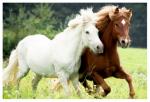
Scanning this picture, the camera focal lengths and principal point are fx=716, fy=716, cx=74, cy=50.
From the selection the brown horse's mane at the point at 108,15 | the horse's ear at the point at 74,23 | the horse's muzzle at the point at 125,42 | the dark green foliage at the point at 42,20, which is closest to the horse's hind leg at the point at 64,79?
the horse's ear at the point at 74,23

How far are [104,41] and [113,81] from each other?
0.83 metres

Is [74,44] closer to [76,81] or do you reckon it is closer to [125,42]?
[76,81]

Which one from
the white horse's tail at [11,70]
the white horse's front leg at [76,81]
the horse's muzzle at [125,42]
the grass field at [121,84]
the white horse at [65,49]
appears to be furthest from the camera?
the white horse's tail at [11,70]

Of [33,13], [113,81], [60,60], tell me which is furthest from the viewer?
[33,13]

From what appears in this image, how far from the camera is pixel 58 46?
9.72m

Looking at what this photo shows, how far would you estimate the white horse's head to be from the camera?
9273 millimetres

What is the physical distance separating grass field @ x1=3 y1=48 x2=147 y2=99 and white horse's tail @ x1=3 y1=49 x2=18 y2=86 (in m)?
0.14

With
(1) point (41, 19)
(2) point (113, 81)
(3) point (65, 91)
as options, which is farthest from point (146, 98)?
(1) point (41, 19)

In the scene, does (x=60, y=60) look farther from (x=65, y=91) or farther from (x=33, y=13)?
(x=33, y=13)

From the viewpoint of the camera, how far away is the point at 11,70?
1040 centimetres

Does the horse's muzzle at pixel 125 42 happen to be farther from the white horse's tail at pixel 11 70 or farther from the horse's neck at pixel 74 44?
the white horse's tail at pixel 11 70

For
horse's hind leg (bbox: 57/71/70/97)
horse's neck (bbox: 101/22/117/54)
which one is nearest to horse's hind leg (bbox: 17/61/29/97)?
horse's hind leg (bbox: 57/71/70/97)

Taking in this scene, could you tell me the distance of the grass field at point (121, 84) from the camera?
32.1 ft

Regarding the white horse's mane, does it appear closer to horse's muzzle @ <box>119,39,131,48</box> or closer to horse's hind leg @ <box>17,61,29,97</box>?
horse's muzzle @ <box>119,39,131,48</box>
